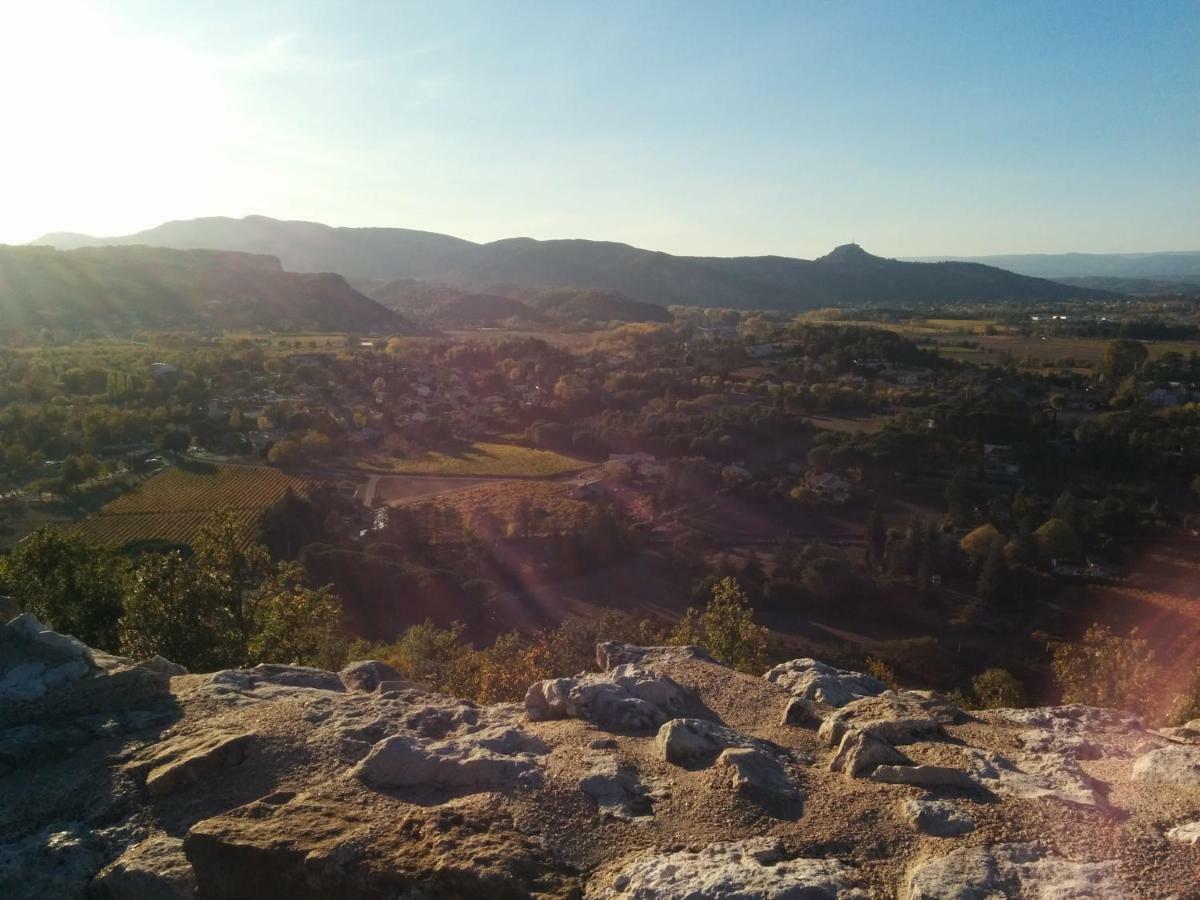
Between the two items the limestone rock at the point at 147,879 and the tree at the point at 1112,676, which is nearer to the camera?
the limestone rock at the point at 147,879

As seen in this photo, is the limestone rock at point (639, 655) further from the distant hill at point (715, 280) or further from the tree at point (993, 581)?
the distant hill at point (715, 280)

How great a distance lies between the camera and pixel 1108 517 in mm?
33188

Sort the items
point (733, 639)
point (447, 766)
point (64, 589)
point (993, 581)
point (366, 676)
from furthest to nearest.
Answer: point (993, 581) → point (733, 639) → point (64, 589) → point (366, 676) → point (447, 766)

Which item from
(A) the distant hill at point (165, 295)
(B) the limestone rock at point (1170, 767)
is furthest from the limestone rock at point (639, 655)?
(A) the distant hill at point (165, 295)

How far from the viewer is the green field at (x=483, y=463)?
43312 millimetres

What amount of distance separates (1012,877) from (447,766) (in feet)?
13.8

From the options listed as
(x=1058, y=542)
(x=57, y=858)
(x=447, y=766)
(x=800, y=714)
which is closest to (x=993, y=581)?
(x=1058, y=542)

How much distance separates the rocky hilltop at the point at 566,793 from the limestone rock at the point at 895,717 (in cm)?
3

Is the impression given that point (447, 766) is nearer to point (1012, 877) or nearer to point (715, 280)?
point (1012, 877)

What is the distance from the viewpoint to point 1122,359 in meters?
69.5

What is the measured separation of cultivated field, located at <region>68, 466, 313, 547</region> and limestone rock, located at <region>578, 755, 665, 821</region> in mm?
24598

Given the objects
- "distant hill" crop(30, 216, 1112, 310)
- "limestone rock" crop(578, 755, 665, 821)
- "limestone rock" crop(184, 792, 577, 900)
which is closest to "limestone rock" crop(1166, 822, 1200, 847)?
"limestone rock" crop(578, 755, 665, 821)

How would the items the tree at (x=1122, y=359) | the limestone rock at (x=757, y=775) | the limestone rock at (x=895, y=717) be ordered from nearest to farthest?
the limestone rock at (x=757, y=775)
the limestone rock at (x=895, y=717)
the tree at (x=1122, y=359)

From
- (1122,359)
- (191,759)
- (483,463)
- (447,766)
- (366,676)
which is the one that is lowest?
(483,463)
